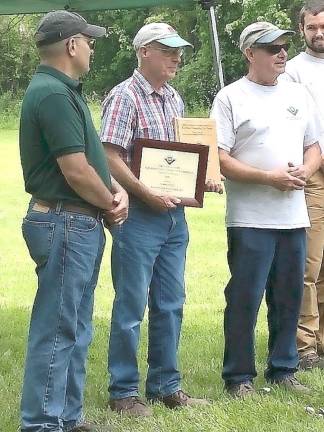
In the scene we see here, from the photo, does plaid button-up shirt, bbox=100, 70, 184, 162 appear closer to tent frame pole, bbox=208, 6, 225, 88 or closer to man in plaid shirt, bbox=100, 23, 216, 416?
man in plaid shirt, bbox=100, 23, 216, 416

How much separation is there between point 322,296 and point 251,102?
5.53ft

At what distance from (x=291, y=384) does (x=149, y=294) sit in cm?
99

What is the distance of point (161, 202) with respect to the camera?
4.26 m

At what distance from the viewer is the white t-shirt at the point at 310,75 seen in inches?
204

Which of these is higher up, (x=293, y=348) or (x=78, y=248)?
(x=78, y=248)

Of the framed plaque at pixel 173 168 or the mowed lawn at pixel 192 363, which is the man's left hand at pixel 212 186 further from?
the mowed lawn at pixel 192 363

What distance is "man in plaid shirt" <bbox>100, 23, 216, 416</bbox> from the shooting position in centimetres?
426

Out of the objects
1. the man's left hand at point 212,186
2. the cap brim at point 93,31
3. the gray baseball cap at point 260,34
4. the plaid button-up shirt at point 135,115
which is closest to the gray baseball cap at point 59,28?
the cap brim at point 93,31

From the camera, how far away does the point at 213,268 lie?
972 centimetres

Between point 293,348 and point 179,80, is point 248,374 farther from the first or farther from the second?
point 179,80

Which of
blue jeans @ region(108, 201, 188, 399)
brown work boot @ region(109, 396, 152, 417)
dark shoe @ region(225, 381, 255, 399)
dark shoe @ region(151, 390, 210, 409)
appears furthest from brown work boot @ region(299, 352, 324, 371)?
brown work boot @ region(109, 396, 152, 417)

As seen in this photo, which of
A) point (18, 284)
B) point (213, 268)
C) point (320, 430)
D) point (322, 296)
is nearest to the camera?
point (320, 430)

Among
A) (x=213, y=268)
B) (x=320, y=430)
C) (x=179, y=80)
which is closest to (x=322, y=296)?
(x=320, y=430)

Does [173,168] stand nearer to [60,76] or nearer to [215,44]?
[60,76]
